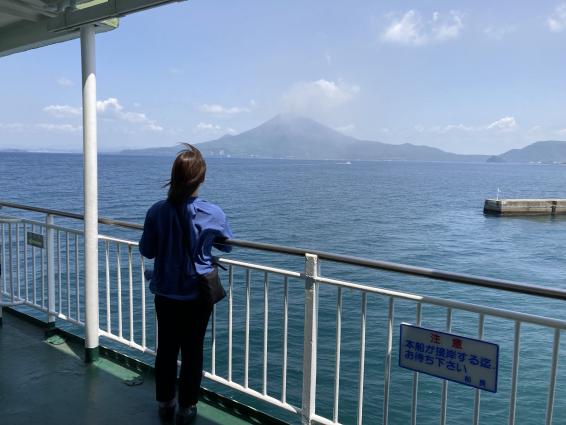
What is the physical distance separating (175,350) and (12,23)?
9.83 ft

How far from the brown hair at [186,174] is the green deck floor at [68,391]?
134cm

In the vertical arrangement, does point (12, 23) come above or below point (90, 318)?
above

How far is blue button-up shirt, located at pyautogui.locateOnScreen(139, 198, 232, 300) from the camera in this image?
98.7 inches

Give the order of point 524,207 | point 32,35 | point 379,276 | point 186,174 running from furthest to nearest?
point 524,207 → point 379,276 → point 32,35 → point 186,174

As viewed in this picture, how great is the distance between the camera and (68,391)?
125 inches

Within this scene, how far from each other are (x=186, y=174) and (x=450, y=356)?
1.47m

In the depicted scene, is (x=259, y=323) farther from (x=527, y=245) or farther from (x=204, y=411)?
(x=527, y=245)

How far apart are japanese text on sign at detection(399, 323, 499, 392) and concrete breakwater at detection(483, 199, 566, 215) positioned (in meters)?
46.9

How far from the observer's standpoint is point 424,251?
2589cm

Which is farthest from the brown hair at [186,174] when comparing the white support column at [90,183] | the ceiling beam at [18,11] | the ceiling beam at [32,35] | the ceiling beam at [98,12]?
the ceiling beam at [18,11]

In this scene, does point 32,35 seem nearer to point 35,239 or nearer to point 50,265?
point 35,239

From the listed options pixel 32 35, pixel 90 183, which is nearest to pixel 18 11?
pixel 32 35

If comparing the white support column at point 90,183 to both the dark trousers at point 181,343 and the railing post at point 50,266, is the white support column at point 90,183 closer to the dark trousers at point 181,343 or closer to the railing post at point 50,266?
the railing post at point 50,266

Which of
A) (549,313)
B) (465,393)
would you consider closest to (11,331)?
(465,393)
